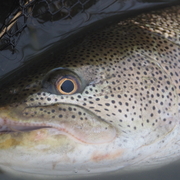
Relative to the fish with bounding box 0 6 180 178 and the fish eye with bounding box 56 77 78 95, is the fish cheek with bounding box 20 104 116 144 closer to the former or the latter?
the fish with bounding box 0 6 180 178

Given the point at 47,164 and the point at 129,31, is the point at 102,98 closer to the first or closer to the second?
the point at 47,164

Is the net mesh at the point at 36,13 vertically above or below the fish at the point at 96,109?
above

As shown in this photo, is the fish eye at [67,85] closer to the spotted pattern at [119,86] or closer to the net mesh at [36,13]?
the spotted pattern at [119,86]

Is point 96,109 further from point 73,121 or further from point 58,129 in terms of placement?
point 58,129

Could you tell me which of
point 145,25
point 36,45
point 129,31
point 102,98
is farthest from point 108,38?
point 36,45

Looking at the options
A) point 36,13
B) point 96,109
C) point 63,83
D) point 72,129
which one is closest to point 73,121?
point 72,129

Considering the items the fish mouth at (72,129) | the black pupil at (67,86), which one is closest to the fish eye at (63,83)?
the black pupil at (67,86)
